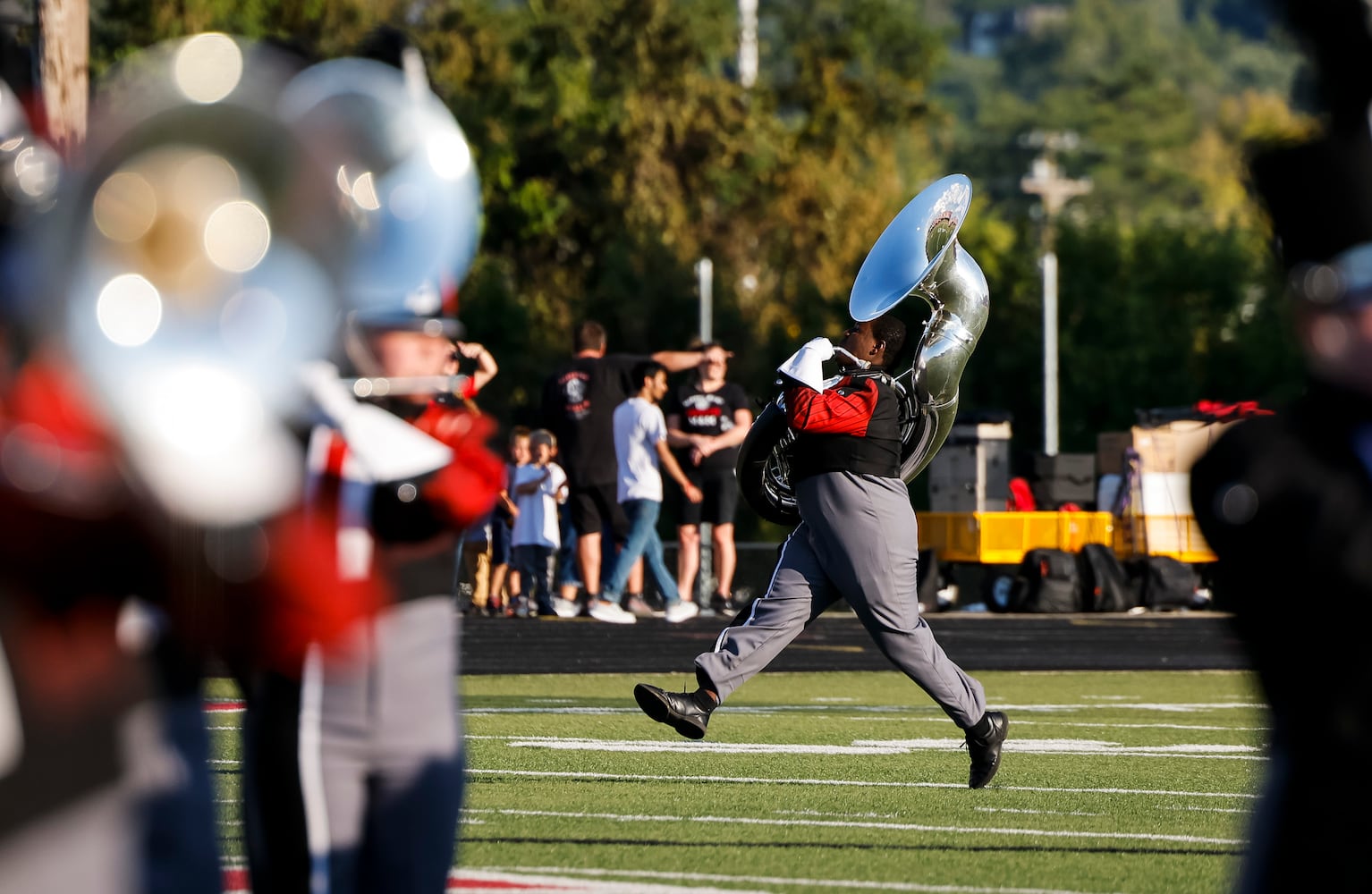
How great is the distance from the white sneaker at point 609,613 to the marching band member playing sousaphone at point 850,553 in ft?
30.3

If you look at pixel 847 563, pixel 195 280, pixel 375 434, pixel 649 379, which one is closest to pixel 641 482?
pixel 649 379

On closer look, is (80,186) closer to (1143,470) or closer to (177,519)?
(177,519)

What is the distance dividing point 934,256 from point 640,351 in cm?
2363

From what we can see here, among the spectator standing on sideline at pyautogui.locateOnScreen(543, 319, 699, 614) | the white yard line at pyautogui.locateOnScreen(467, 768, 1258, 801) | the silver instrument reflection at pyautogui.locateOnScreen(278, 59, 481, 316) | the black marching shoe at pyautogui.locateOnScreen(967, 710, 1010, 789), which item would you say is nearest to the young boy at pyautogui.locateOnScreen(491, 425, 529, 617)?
the spectator standing on sideline at pyautogui.locateOnScreen(543, 319, 699, 614)

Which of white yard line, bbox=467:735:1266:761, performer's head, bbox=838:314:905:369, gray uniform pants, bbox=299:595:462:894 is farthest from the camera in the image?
white yard line, bbox=467:735:1266:761

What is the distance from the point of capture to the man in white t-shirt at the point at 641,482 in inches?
742

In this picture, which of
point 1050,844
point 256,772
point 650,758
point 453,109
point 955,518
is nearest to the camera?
point 256,772

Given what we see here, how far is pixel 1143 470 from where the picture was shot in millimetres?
23391

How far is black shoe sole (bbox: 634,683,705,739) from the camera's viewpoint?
9.58 m

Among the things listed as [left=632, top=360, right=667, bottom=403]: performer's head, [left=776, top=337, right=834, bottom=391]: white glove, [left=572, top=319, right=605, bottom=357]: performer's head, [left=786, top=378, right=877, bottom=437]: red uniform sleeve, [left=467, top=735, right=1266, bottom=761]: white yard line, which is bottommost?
[left=467, top=735, right=1266, bottom=761]: white yard line

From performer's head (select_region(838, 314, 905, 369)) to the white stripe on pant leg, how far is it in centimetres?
542

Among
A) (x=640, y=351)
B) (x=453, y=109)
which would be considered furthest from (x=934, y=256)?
(x=453, y=109)

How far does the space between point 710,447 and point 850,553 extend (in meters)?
9.85

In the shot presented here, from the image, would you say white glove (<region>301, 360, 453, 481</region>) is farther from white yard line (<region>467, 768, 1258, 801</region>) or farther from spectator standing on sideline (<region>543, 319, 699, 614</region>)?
spectator standing on sideline (<region>543, 319, 699, 614</region>)
